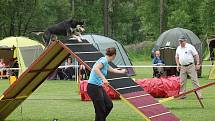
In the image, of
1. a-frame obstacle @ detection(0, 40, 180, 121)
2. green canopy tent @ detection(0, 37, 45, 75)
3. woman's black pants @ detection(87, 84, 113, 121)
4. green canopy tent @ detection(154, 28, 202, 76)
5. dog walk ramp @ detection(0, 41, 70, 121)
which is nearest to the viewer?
woman's black pants @ detection(87, 84, 113, 121)

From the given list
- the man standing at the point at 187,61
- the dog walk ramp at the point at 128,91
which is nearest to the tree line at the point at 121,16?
the man standing at the point at 187,61

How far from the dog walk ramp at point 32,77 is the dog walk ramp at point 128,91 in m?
0.38

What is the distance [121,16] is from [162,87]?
56424 mm

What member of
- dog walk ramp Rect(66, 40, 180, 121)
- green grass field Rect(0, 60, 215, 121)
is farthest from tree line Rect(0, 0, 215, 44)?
dog walk ramp Rect(66, 40, 180, 121)

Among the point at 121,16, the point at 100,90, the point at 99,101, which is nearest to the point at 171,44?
the point at 100,90

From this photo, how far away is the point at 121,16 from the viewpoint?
233ft

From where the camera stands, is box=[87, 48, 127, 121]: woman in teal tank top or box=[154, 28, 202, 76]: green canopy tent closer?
box=[87, 48, 127, 121]: woman in teal tank top

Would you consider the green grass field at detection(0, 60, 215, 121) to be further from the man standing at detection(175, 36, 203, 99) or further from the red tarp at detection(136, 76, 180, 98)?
the man standing at detection(175, 36, 203, 99)

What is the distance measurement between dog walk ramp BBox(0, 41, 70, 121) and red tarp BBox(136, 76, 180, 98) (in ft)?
14.8

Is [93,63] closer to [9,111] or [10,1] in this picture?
[9,111]

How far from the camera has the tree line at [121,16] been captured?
169 feet

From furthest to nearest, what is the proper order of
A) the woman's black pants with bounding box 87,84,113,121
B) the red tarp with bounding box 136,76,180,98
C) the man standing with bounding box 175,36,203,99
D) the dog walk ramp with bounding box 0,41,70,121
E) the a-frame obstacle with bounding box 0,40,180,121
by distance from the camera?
the red tarp with bounding box 136,76,180,98 → the man standing with bounding box 175,36,203,99 → the dog walk ramp with bounding box 0,41,70,121 → the a-frame obstacle with bounding box 0,40,180,121 → the woman's black pants with bounding box 87,84,113,121

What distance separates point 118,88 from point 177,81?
581cm

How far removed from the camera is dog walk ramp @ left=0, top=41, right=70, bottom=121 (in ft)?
33.6
